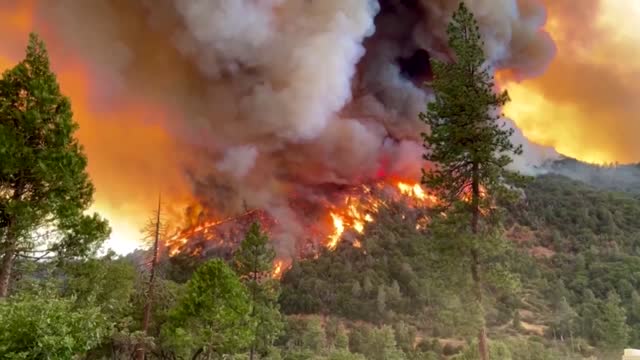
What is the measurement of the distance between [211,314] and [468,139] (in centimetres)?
2089

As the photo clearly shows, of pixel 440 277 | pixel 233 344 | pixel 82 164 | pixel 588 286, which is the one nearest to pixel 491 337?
pixel 588 286

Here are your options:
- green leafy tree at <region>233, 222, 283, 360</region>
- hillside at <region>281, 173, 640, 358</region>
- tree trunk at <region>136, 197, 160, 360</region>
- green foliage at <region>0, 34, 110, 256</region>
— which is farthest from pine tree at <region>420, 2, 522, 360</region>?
hillside at <region>281, 173, 640, 358</region>

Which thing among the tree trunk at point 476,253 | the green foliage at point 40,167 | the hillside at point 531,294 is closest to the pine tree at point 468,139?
the tree trunk at point 476,253

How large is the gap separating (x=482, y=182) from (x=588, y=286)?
475ft

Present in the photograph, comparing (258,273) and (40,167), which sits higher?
(258,273)

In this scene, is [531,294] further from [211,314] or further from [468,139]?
[468,139]

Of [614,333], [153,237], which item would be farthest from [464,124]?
[614,333]

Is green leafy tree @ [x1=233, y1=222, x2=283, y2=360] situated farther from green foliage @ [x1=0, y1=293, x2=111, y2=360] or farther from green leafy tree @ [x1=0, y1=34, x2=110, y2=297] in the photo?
green foliage @ [x1=0, y1=293, x2=111, y2=360]

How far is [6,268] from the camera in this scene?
1712 centimetres

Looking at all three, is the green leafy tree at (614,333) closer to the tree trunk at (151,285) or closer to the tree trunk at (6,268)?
the tree trunk at (151,285)

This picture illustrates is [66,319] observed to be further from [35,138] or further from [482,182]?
[482,182]

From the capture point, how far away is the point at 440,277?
2422 cm

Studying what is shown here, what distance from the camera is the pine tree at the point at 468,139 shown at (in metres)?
23.6

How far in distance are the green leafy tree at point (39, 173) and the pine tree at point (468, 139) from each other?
1575 cm
